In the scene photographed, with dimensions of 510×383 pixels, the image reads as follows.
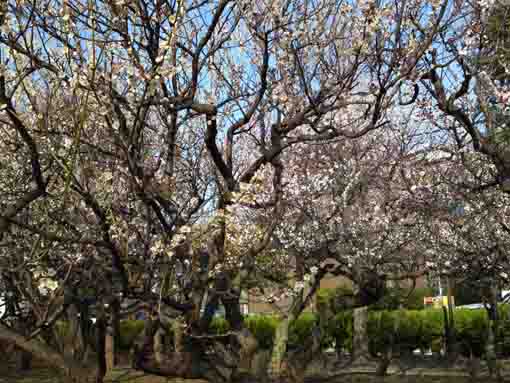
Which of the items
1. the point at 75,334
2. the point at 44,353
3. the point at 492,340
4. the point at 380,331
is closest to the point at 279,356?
the point at 44,353

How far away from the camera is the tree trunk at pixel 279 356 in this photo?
8617 millimetres

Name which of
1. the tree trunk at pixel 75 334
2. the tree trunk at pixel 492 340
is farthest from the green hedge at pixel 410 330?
the tree trunk at pixel 75 334

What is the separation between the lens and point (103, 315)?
27.1 ft

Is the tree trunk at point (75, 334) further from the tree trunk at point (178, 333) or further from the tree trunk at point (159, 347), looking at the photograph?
the tree trunk at point (178, 333)

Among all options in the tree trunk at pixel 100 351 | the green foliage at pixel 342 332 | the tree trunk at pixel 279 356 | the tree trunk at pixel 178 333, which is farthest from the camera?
the green foliage at pixel 342 332

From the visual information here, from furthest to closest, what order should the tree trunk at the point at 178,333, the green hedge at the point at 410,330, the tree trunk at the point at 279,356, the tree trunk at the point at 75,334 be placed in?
the green hedge at the point at 410,330
the tree trunk at the point at 75,334
the tree trunk at the point at 279,356
the tree trunk at the point at 178,333

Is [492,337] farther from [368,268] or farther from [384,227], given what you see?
[368,268]

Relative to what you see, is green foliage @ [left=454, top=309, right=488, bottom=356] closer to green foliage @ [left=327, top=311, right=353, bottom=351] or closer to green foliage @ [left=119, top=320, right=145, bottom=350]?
green foliage @ [left=327, top=311, right=353, bottom=351]

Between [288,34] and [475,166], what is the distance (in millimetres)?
4383

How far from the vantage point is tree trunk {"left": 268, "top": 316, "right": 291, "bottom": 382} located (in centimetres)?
862

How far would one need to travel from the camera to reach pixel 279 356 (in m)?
8.73

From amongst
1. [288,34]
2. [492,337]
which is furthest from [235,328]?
[492,337]

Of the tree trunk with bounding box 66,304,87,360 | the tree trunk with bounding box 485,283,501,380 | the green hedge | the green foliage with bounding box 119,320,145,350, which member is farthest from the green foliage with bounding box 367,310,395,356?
the tree trunk with bounding box 66,304,87,360

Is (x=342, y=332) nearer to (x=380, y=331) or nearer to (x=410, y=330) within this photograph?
(x=380, y=331)
